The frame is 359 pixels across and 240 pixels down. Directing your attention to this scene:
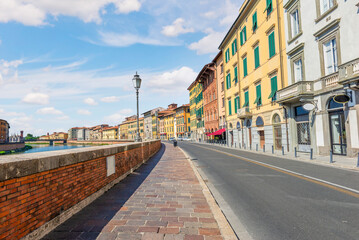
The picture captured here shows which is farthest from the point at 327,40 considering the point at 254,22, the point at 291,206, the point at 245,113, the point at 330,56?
the point at 291,206

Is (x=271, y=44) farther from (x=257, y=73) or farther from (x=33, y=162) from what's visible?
(x=33, y=162)

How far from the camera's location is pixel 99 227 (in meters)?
3.81

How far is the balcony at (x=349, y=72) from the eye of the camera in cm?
1210

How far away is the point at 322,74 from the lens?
1557cm

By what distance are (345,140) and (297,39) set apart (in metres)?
8.93

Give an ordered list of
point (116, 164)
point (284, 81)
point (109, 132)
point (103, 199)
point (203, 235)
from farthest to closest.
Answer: point (109, 132) < point (284, 81) < point (116, 164) < point (103, 199) < point (203, 235)

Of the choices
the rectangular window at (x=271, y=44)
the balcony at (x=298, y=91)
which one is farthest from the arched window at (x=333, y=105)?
the rectangular window at (x=271, y=44)

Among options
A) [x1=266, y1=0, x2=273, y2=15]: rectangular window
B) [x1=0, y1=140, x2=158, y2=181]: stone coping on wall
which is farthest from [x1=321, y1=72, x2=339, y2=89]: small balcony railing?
[x1=0, y1=140, x2=158, y2=181]: stone coping on wall

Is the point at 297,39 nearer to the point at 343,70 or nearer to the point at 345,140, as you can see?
the point at 343,70

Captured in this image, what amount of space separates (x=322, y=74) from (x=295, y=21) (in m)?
6.26

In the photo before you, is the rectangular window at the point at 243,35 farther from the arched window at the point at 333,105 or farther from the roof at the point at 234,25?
the arched window at the point at 333,105

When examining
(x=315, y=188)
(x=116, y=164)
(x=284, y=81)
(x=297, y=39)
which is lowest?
(x=315, y=188)

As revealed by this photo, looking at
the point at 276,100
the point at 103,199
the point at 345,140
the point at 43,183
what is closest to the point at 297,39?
the point at 276,100

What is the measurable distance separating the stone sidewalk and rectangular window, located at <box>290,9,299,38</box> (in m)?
18.1
